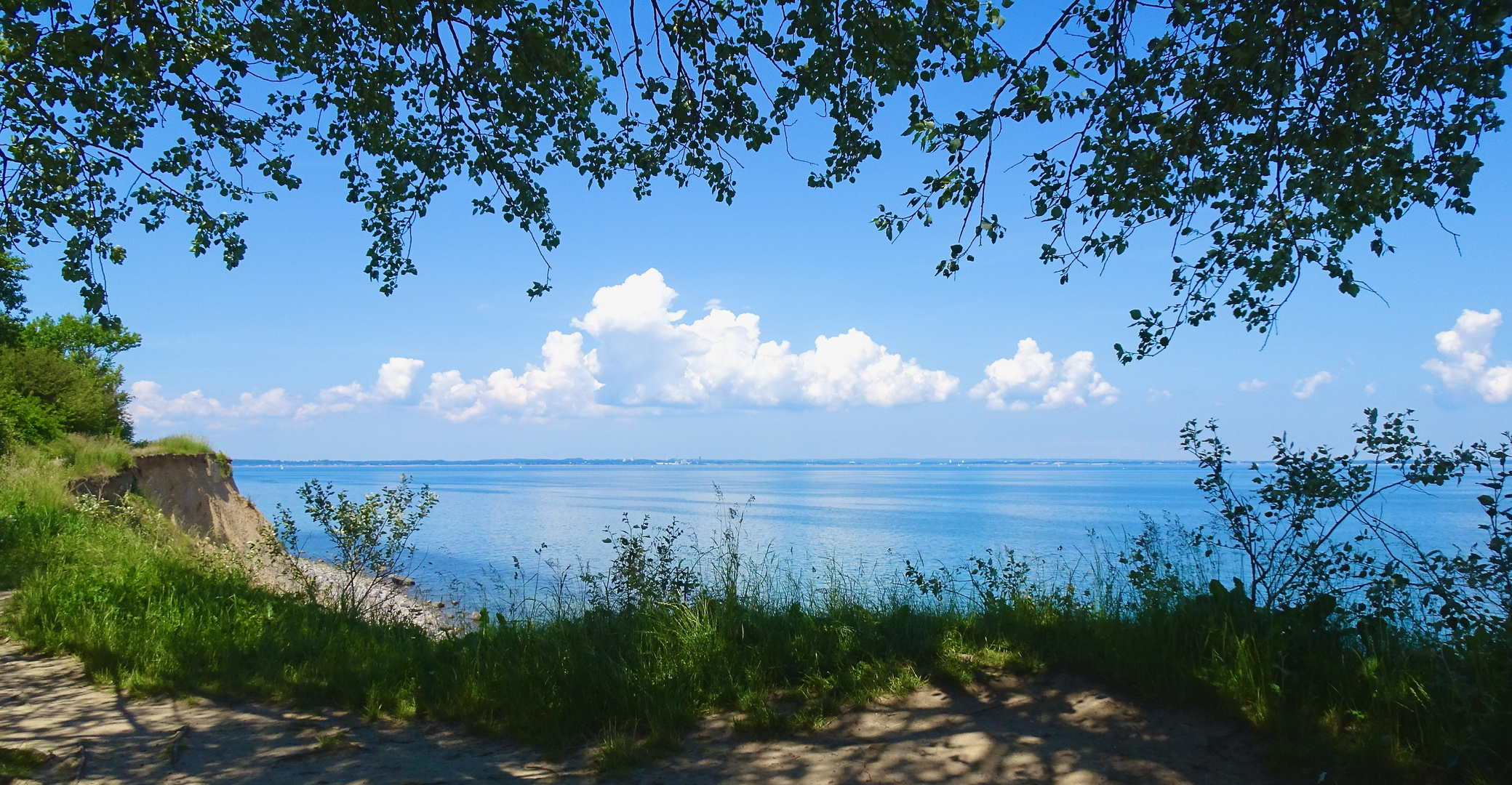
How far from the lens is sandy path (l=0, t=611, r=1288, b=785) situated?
14.2 feet

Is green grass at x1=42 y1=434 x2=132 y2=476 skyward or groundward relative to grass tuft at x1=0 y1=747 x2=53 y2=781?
skyward

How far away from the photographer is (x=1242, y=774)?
13.5 ft

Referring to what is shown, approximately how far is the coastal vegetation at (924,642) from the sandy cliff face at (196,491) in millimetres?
14197

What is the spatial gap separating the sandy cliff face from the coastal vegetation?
14.2 m

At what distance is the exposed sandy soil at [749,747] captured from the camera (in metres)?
4.34

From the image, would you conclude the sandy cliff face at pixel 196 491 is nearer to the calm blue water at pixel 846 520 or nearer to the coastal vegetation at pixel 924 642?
the calm blue water at pixel 846 520

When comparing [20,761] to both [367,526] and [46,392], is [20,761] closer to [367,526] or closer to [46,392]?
[367,526]

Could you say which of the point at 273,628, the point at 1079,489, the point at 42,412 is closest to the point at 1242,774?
the point at 273,628

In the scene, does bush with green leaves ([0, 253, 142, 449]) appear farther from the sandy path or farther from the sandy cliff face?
the sandy path

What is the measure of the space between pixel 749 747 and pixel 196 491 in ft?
77.8

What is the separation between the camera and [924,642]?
19.4 ft

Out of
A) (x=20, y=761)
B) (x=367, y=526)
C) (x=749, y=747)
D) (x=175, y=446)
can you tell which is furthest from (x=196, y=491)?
(x=749, y=747)

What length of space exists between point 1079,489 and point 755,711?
91.0 metres

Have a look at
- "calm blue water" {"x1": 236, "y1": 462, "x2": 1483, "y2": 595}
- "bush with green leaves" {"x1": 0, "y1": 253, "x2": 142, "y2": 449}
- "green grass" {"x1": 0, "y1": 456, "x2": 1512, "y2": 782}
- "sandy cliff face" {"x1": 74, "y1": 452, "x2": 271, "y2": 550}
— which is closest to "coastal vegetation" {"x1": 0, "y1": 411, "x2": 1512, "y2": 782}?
"green grass" {"x1": 0, "y1": 456, "x2": 1512, "y2": 782}
